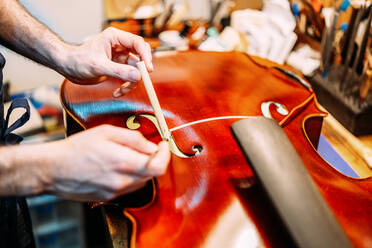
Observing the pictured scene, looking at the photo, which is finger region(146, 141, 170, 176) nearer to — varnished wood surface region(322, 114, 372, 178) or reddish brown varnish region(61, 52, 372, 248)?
reddish brown varnish region(61, 52, 372, 248)

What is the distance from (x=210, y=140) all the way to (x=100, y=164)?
34 cm

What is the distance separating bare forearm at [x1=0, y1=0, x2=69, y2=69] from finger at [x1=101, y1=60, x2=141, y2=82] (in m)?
0.17

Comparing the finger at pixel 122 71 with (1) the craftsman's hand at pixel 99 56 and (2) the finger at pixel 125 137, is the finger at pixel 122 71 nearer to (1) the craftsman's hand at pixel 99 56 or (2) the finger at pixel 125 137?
(1) the craftsman's hand at pixel 99 56

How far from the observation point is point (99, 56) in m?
0.84

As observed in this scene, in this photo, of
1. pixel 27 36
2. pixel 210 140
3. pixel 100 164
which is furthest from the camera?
pixel 27 36

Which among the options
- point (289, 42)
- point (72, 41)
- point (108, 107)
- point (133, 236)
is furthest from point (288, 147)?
point (72, 41)

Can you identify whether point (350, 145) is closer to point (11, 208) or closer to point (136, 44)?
point (136, 44)

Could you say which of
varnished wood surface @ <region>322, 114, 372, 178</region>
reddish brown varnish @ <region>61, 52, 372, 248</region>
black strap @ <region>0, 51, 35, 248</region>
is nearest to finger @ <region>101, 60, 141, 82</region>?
reddish brown varnish @ <region>61, 52, 372, 248</region>

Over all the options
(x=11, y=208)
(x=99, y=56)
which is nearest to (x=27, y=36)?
(x=99, y=56)

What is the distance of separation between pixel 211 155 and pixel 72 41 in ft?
4.03

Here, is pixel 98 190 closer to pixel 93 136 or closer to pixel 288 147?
pixel 93 136

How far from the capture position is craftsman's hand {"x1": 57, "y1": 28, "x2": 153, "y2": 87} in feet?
2.75

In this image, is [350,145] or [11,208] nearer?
[11,208]

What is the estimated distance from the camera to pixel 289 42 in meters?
1.37
